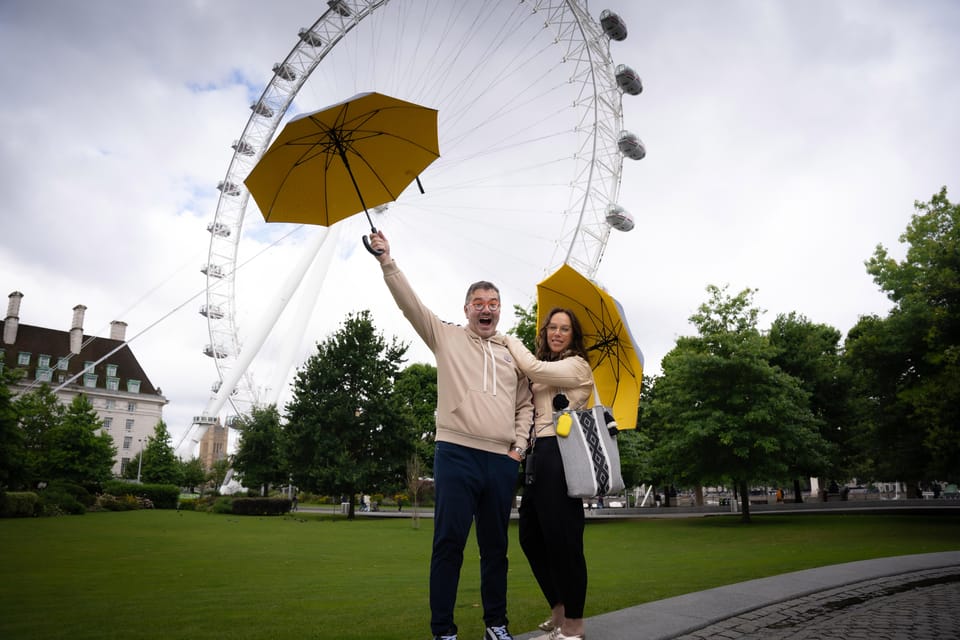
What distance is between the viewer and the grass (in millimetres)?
5434

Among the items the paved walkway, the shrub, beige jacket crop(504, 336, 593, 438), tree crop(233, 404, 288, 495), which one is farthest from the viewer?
tree crop(233, 404, 288, 495)

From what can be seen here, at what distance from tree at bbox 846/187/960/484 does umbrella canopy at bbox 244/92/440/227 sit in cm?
1816

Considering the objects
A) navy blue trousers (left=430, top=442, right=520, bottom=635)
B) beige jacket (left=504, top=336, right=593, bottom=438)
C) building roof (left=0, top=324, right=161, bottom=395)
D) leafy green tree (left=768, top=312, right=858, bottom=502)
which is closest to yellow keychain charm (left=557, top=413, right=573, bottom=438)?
beige jacket (left=504, top=336, right=593, bottom=438)

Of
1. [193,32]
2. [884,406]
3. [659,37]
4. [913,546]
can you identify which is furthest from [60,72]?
[884,406]

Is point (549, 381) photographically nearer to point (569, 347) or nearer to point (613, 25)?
point (569, 347)

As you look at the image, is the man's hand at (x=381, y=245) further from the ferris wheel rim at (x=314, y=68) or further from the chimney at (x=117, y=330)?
the chimney at (x=117, y=330)

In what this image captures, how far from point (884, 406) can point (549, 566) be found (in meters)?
22.6

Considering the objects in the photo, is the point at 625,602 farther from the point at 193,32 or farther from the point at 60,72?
the point at 193,32

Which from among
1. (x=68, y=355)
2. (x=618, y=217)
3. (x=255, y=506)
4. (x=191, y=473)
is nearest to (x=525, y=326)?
(x=618, y=217)

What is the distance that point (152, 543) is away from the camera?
592 inches

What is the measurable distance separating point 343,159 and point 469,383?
2.32 m

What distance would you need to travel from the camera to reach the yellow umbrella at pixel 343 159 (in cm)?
479

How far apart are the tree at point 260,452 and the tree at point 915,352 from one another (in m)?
35.4

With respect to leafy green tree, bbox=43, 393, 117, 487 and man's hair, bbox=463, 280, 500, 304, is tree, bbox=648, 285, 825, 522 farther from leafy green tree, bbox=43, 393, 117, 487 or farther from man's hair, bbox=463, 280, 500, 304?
leafy green tree, bbox=43, 393, 117, 487
